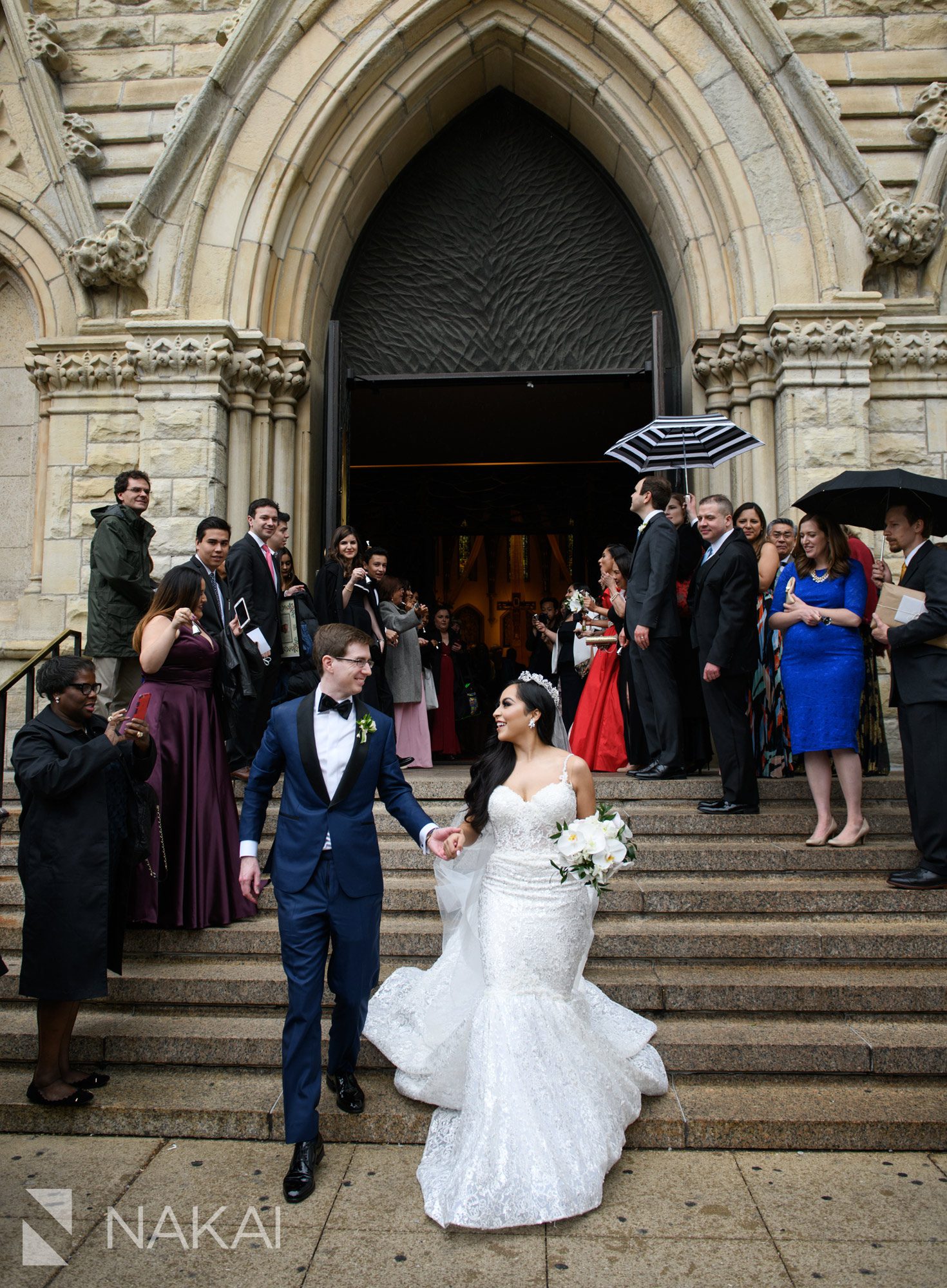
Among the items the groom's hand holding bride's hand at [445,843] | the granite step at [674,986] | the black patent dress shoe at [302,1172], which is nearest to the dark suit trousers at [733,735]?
the granite step at [674,986]

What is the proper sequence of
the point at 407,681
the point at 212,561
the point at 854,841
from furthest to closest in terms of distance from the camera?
the point at 407,681
the point at 212,561
the point at 854,841

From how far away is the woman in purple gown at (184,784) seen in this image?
5047 millimetres

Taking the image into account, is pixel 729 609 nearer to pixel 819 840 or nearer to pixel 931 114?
pixel 819 840

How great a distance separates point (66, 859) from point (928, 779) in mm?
4398

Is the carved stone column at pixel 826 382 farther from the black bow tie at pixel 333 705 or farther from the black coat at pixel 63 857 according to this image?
the black coat at pixel 63 857

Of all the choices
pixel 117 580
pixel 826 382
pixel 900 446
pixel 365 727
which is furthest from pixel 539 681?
pixel 900 446

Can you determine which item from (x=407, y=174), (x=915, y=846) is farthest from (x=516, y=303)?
(x=915, y=846)

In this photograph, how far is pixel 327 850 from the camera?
3.78 meters

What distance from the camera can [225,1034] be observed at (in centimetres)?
436

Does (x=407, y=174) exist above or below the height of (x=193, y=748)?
above

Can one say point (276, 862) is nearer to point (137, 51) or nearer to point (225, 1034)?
point (225, 1034)

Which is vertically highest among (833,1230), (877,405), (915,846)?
(877,405)

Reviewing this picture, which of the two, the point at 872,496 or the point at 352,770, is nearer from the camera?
the point at 352,770

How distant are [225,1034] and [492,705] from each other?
30.3ft
